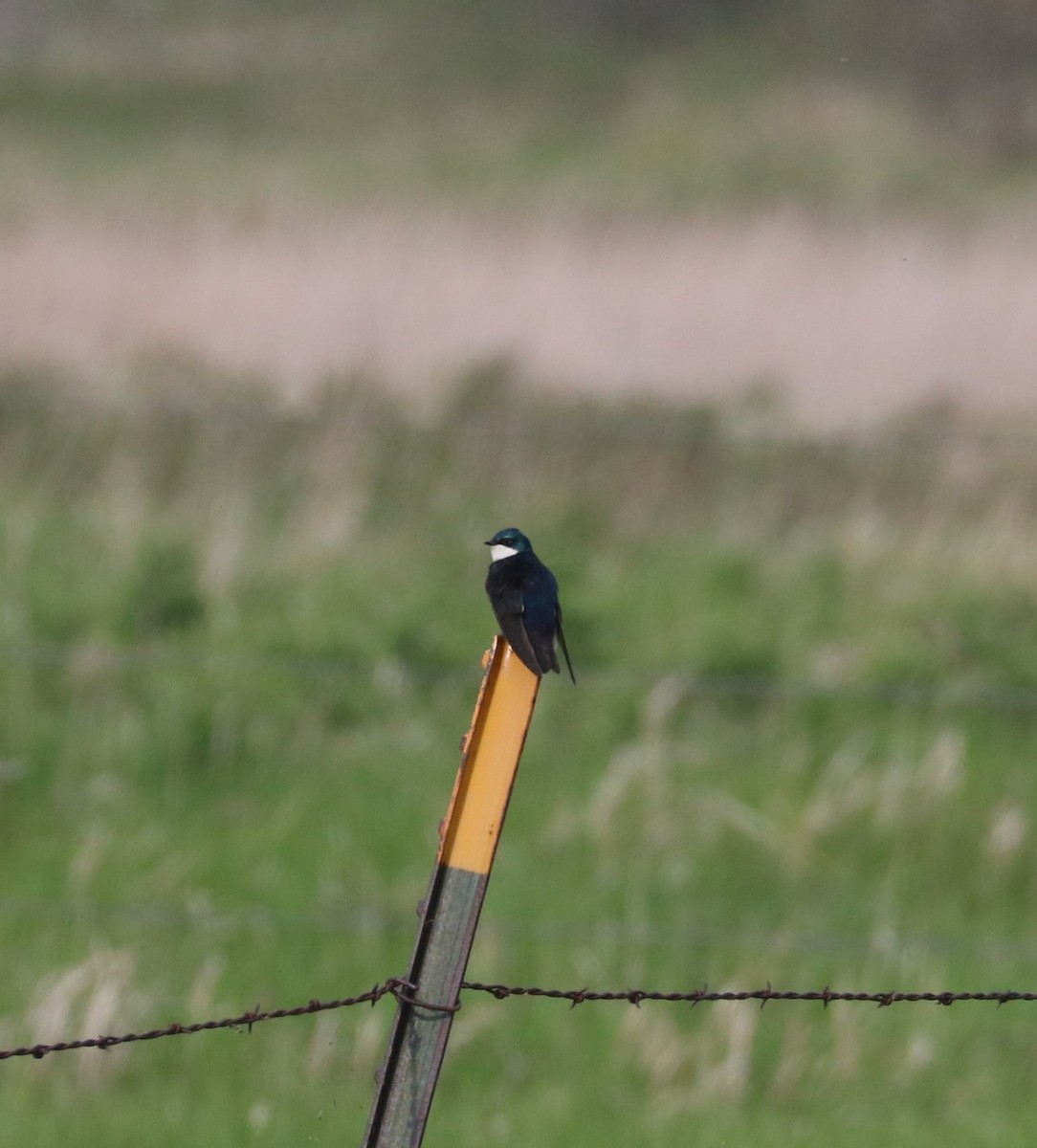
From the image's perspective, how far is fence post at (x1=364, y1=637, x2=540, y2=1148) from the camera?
9.27ft

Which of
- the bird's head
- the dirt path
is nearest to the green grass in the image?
the dirt path

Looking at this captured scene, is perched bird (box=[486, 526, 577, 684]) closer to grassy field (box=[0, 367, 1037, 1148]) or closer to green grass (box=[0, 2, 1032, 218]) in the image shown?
grassy field (box=[0, 367, 1037, 1148])

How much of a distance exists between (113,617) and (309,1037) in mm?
2504

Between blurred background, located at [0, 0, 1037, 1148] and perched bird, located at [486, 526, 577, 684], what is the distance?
130 centimetres

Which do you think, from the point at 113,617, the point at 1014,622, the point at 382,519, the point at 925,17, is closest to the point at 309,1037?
the point at 113,617

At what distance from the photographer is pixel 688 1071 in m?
5.36

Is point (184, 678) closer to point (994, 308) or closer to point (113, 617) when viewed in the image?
point (113, 617)

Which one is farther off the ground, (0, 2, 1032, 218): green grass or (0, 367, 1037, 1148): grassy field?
(0, 2, 1032, 218): green grass

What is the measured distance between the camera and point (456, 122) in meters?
29.2

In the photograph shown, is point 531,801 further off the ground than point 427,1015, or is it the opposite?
point 531,801

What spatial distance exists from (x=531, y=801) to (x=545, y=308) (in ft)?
25.6

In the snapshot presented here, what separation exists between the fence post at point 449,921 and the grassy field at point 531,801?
2048mm

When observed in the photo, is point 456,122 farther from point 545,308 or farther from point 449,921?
point 449,921

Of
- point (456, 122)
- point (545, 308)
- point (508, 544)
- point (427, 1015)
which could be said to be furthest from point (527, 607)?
point (456, 122)
